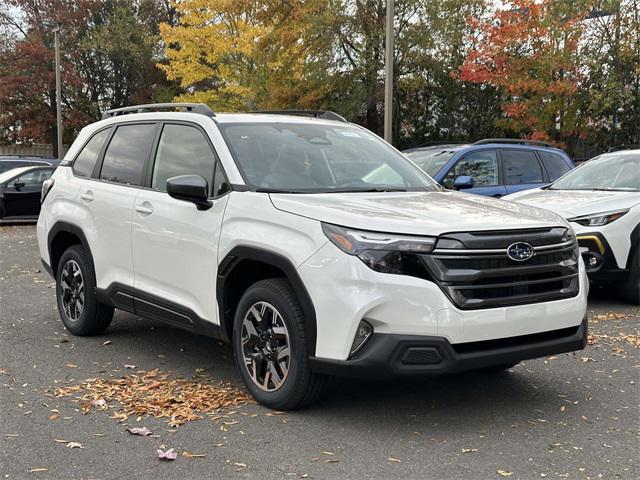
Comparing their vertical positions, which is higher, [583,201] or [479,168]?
[479,168]

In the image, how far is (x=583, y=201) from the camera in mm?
7918

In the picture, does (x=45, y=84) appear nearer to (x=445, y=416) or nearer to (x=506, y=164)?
(x=506, y=164)

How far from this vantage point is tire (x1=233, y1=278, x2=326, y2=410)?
4.24 meters

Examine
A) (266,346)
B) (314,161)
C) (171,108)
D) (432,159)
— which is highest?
(171,108)

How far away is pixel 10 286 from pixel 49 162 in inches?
391

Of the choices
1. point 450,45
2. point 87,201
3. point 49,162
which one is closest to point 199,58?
point 450,45

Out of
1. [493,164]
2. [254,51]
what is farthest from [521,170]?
[254,51]

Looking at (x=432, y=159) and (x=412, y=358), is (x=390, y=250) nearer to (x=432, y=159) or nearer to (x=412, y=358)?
(x=412, y=358)

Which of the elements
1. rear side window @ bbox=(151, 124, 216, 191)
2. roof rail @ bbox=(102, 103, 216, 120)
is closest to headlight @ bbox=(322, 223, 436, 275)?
rear side window @ bbox=(151, 124, 216, 191)

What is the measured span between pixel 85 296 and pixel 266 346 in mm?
2509

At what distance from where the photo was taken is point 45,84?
3872 centimetres

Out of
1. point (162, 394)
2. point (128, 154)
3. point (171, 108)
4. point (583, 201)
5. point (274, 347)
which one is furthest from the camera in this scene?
point (583, 201)

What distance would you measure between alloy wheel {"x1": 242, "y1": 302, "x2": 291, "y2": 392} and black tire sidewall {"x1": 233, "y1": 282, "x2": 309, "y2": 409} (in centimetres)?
3

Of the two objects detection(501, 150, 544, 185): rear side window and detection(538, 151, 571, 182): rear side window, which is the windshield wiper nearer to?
detection(501, 150, 544, 185): rear side window
